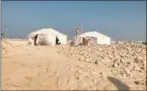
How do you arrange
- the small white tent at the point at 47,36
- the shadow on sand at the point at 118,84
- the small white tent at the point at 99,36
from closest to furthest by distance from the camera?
the shadow on sand at the point at 118,84 < the small white tent at the point at 47,36 < the small white tent at the point at 99,36

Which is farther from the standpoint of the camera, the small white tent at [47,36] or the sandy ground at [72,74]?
the small white tent at [47,36]

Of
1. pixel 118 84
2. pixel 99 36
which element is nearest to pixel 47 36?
pixel 99 36

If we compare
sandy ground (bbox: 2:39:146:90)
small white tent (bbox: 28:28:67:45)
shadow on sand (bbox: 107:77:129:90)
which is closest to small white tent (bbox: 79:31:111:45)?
small white tent (bbox: 28:28:67:45)

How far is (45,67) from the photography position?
6992 mm

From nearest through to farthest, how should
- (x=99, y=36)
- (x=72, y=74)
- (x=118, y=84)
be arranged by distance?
(x=118, y=84)
(x=72, y=74)
(x=99, y=36)

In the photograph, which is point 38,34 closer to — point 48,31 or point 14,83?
point 48,31

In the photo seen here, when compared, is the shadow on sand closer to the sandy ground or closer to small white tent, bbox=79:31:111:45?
the sandy ground

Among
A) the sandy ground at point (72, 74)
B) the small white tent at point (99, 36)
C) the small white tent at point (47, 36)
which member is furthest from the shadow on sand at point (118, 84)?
the small white tent at point (99, 36)

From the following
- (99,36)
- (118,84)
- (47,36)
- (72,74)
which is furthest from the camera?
(99,36)

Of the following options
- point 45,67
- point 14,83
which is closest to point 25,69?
point 45,67

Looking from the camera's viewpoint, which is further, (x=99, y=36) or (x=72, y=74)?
(x=99, y=36)

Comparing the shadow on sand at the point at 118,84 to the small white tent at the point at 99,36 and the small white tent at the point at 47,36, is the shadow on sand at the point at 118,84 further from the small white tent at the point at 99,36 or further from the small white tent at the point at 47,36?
the small white tent at the point at 99,36

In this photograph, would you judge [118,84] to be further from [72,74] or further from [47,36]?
[47,36]

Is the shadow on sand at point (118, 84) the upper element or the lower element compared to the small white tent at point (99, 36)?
lower
